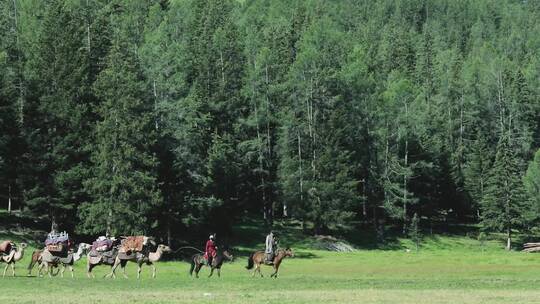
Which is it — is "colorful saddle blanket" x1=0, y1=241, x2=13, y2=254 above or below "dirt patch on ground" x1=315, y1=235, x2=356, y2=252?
below

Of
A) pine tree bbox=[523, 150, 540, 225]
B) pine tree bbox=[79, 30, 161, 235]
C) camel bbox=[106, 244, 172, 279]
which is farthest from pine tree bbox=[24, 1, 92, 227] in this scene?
pine tree bbox=[523, 150, 540, 225]

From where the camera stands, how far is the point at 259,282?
34812mm

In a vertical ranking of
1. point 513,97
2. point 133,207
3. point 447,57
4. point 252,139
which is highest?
point 447,57

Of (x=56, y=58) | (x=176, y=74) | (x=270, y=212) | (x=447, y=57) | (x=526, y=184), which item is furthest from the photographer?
(x=447, y=57)

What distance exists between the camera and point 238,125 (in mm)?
87000

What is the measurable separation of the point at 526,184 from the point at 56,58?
60.6 metres

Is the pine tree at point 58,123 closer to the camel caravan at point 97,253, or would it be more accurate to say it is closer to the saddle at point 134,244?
the camel caravan at point 97,253

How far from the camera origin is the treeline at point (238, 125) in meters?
63.5

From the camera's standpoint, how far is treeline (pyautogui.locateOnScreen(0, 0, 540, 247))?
63469mm

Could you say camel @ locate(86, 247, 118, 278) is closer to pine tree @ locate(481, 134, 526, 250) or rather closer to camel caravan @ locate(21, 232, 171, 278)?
camel caravan @ locate(21, 232, 171, 278)

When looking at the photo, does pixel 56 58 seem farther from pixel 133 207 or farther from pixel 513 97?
pixel 513 97

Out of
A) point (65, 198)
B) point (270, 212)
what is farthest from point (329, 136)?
point (65, 198)

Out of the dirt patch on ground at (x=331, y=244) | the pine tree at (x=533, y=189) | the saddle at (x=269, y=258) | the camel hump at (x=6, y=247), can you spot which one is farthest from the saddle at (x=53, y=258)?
the pine tree at (x=533, y=189)

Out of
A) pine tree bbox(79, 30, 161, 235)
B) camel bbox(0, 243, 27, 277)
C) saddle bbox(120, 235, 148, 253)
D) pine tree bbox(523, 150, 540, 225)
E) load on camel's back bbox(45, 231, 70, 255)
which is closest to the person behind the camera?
→ load on camel's back bbox(45, 231, 70, 255)
